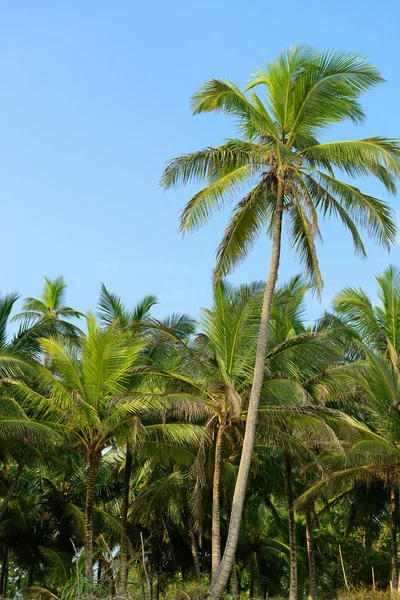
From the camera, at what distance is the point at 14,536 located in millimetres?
24703

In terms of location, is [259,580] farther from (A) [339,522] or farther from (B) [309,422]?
(B) [309,422]

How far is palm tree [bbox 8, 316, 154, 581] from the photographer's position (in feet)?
54.4

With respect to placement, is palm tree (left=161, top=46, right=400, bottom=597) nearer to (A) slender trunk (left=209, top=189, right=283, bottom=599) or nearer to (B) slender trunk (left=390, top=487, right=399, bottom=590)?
(A) slender trunk (left=209, top=189, right=283, bottom=599)

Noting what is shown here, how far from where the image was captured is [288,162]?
49.6ft

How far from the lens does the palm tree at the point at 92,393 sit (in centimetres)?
1659

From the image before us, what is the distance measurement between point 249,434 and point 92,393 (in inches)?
151

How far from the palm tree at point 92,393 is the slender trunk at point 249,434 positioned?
101 inches

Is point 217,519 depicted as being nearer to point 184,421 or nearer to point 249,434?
point 249,434

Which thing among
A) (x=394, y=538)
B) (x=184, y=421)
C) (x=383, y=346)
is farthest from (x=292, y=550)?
(x=383, y=346)

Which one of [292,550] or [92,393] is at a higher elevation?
[92,393]

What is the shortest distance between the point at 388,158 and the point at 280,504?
19.8 meters

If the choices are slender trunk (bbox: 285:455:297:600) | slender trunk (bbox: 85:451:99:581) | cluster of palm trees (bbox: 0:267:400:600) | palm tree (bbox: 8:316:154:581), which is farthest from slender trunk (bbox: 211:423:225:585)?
slender trunk (bbox: 285:455:297:600)

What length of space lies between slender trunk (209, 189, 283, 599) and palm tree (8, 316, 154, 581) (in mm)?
2565

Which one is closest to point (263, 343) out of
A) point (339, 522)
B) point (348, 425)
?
point (348, 425)
